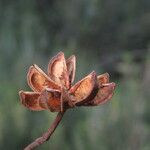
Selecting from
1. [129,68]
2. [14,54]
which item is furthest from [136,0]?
[129,68]

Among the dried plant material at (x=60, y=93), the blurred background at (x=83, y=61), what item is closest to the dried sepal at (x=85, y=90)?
the dried plant material at (x=60, y=93)

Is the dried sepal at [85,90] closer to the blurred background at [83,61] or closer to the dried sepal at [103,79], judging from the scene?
the dried sepal at [103,79]

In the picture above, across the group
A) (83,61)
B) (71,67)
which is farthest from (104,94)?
(83,61)

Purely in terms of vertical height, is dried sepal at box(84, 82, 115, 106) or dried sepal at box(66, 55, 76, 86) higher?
dried sepal at box(66, 55, 76, 86)

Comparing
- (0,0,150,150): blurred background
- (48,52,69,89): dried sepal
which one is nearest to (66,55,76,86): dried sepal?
(48,52,69,89): dried sepal

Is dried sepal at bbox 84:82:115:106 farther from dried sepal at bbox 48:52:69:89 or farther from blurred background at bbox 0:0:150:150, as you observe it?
blurred background at bbox 0:0:150:150

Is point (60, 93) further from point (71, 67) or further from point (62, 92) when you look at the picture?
point (71, 67)
